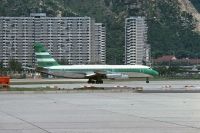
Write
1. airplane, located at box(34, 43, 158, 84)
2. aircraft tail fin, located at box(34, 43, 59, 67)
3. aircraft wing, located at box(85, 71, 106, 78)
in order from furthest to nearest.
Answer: aircraft tail fin, located at box(34, 43, 59, 67) < airplane, located at box(34, 43, 158, 84) < aircraft wing, located at box(85, 71, 106, 78)

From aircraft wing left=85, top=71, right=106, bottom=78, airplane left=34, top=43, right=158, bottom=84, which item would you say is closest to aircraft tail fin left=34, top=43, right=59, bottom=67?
airplane left=34, top=43, right=158, bottom=84

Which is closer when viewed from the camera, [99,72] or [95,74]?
[95,74]

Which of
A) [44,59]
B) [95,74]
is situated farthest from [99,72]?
[44,59]

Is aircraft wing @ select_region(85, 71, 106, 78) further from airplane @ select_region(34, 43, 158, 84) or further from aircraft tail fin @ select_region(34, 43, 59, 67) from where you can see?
aircraft tail fin @ select_region(34, 43, 59, 67)

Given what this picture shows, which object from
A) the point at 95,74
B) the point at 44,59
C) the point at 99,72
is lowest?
the point at 95,74

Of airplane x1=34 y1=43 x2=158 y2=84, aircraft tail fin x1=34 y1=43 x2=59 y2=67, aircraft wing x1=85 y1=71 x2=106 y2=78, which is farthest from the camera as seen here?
aircraft tail fin x1=34 y1=43 x2=59 y2=67

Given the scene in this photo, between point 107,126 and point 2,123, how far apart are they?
3.45 m

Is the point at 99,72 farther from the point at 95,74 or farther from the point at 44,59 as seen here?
the point at 44,59

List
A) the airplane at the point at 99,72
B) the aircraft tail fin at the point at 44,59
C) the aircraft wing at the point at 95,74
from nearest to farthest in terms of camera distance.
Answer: the aircraft wing at the point at 95,74 < the airplane at the point at 99,72 < the aircraft tail fin at the point at 44,59

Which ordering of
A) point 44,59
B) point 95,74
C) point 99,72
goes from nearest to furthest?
point 95,74, point 99,72, point 44,59

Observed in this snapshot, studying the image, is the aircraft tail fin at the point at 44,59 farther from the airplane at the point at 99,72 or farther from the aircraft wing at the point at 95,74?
the aircraft wing at the point at 95,74

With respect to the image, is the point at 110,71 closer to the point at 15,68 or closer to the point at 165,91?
the point at 165,91

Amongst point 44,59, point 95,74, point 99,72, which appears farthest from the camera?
point 44,59

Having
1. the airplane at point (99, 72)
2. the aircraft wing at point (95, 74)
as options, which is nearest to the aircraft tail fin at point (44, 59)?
the airplane at point (99, 72)
